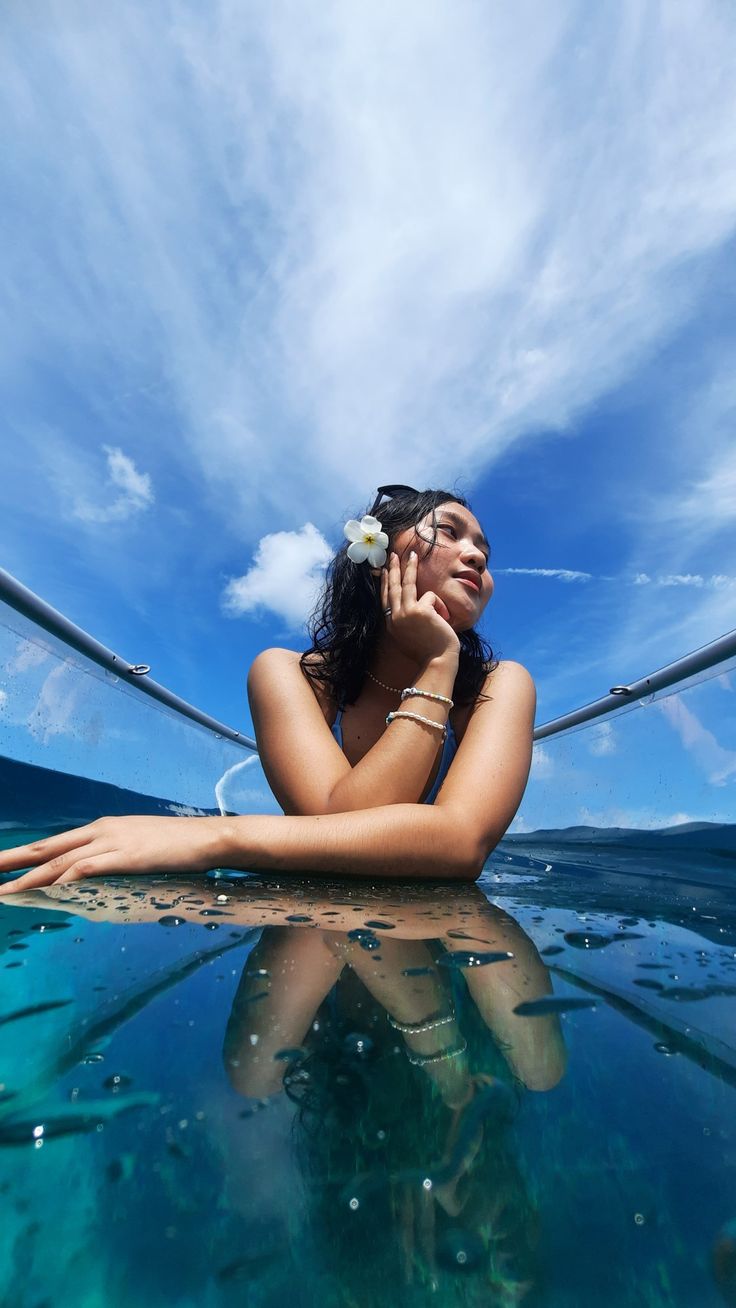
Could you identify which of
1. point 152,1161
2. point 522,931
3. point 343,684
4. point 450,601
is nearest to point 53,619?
point 343,684

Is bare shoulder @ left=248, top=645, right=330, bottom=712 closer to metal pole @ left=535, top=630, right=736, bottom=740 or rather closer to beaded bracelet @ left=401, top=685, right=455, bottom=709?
beaded bracelet @ left=401, top=685, right=455, bottom=709

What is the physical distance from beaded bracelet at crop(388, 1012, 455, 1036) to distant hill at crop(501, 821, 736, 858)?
6.73ft

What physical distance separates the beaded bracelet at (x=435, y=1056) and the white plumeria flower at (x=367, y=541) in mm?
1689

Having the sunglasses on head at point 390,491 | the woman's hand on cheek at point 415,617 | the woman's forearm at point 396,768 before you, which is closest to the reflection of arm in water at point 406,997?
the woman's forearm at point 396,768

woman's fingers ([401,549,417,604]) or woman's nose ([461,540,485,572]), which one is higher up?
woman's nose ([461,540,485,572])

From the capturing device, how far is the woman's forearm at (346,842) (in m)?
1.09

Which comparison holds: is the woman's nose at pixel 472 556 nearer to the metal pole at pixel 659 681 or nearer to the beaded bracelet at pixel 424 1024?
the metal pole at pixel 659 681

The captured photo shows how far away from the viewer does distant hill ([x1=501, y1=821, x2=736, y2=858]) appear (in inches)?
88.8

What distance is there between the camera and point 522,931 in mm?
837

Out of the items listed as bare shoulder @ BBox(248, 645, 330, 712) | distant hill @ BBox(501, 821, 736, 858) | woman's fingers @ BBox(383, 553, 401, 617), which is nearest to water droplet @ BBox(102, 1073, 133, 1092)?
bare shoulder @ BBox(248, 645, 330, 712)

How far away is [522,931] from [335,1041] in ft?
1.52

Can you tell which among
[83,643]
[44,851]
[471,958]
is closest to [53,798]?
[83,643]

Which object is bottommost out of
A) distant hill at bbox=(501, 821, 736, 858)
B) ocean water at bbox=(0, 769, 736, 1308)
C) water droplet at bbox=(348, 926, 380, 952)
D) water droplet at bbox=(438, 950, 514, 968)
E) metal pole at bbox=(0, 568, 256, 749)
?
ocean water at bbox=(0, 769, 736, 1308)

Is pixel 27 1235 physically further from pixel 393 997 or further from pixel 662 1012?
pixel 662 1012
